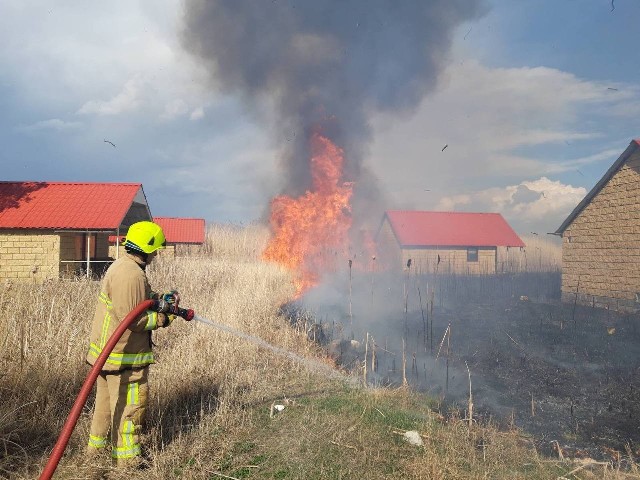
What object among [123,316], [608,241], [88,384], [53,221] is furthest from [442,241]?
[88,384]

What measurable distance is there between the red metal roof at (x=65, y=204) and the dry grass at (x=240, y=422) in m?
9.90

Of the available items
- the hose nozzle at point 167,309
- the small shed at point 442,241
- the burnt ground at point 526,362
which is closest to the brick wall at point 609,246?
the burnt ground at point 526,362

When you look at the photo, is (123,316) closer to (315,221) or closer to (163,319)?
(163,319)

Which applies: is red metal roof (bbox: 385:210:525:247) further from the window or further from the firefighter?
the firefighter

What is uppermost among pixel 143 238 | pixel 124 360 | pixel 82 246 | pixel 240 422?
pixel 143 238

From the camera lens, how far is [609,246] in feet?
56.1

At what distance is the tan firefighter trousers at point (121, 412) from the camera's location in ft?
12.7

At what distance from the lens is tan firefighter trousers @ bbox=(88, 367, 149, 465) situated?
12.7 ft

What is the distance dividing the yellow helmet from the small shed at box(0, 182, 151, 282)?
13314 millimetres

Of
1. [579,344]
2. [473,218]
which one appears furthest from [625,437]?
[473,218]

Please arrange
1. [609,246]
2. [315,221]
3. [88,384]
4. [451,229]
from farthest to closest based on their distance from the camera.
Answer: [451,229] < [315,221] < [609,246] < [88,384]

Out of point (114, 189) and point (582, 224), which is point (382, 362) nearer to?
point (582, 224)

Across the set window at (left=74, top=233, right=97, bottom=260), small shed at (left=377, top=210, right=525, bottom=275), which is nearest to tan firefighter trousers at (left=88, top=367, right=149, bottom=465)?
window at (left=74, top=233, right=97, bottom=260)

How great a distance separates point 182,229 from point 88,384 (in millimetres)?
32263
